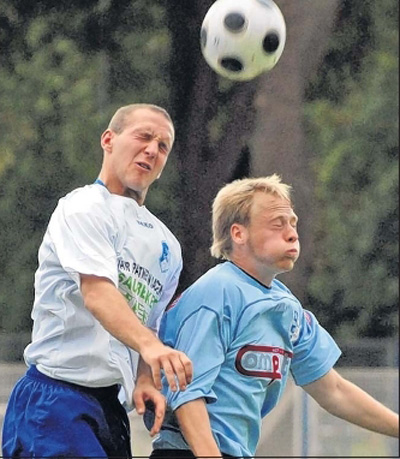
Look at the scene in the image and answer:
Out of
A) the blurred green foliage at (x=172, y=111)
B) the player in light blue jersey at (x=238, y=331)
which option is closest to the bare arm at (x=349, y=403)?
the player in light blue jersey at (x=238, y=331)

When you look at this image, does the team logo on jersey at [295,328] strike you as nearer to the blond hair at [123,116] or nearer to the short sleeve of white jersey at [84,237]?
the short sleeve of white jersey at [84,237]

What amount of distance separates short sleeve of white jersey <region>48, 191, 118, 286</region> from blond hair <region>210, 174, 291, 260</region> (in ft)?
1.44

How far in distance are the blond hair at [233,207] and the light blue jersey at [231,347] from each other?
0.13 metres

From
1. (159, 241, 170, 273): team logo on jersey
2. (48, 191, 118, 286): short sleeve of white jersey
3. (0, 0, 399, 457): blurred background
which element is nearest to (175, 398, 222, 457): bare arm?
(48, 191, 118, 286): short sleeve of white jersey

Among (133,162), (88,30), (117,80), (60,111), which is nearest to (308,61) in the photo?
(88,30)

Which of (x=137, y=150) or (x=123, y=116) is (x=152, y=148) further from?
(x=123, y=116)

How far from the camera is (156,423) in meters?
4.55

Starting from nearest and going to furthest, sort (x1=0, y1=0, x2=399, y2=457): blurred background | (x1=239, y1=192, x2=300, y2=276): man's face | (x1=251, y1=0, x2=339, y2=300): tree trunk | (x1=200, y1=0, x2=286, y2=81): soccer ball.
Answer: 1. (x1=239, y1=192, x2=300, y2=276): man's face
2. (x1=200, y1=0, x2=286, y2=81): soccer ball
3. (x1=251, y1=0, x2=339, y2=300): tree trunk
4. (x1=0, y1=0, x2=399, y2=457): blurred background

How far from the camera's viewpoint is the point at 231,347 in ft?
15.9

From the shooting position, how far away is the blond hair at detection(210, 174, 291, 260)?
200 inches

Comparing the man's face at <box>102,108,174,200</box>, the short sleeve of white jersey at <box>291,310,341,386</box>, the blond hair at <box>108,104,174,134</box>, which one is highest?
the blond hair at <box>108,104,174,134</box>

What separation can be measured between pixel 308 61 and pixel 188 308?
813 centimetres

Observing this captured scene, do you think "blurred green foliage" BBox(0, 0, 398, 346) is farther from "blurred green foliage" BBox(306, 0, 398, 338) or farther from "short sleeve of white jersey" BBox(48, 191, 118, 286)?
"short sleeve of white jersey" BBox(48, 191, 118, 286)

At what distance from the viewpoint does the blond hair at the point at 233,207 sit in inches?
200
